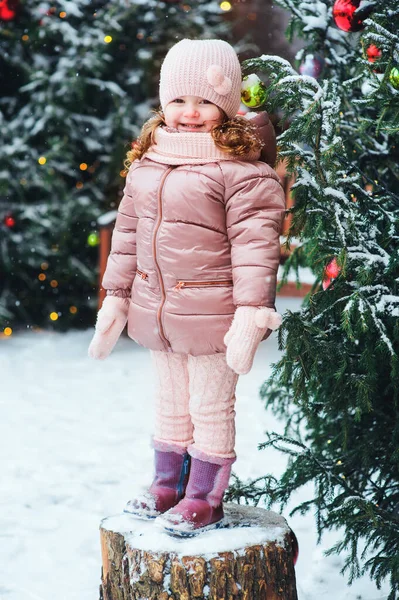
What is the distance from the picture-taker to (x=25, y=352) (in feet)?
23.9

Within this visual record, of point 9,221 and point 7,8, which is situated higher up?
point 7,8

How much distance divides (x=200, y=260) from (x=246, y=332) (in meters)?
0.30

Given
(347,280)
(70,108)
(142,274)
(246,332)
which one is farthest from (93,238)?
(246,332)

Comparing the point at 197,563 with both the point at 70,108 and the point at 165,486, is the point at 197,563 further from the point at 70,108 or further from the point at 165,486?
the point at 70,108

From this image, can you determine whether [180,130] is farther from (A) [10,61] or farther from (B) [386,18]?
(A) [10,61]

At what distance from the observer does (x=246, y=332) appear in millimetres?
2402

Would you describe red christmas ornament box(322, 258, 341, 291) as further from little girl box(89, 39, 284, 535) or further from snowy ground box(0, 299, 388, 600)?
snowy ground box(0, 299, 388, 600)

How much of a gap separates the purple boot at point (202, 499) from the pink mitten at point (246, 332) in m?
0.40

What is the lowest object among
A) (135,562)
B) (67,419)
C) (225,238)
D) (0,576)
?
(67,419)

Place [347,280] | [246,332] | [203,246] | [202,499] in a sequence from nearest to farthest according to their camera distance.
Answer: [246,332] → [203,246] → [202,499] → [347,280]

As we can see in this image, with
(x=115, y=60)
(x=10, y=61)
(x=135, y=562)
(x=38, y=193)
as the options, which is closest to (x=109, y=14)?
(x=115, y=60)

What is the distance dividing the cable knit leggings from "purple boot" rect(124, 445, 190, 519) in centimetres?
5

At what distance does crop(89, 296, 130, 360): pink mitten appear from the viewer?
2795 millimetres

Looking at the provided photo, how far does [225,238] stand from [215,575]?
1.07m
